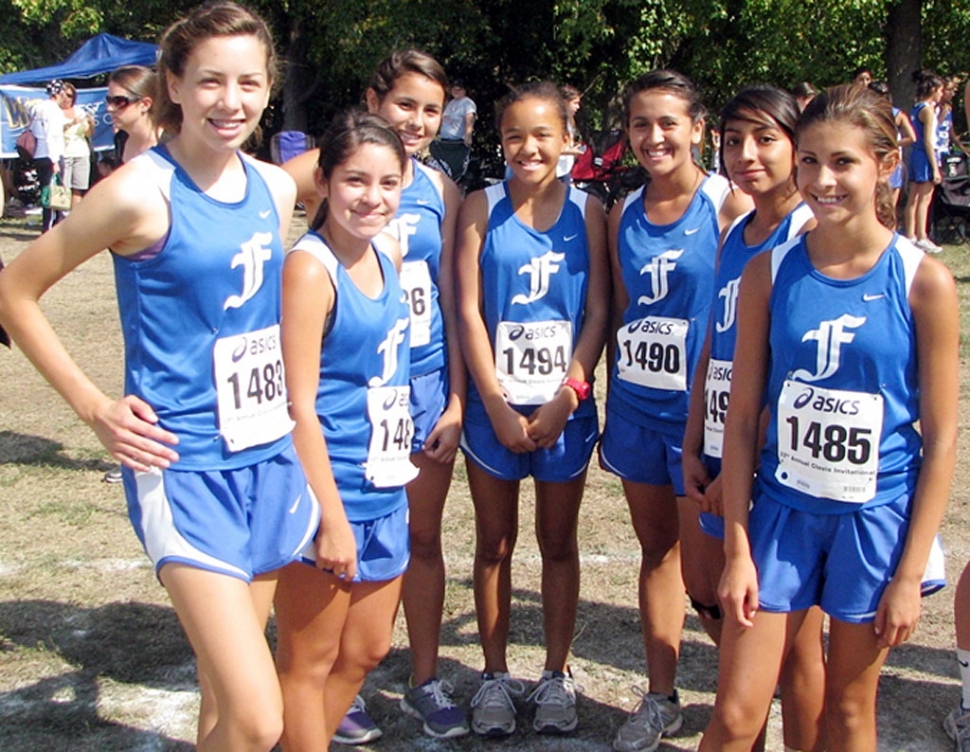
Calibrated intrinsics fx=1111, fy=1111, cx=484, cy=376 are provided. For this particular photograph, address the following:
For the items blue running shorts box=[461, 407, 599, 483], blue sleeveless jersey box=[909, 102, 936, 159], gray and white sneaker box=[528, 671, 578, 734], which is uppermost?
blue sleeveless jersey box=[909, 102, 936, 159]

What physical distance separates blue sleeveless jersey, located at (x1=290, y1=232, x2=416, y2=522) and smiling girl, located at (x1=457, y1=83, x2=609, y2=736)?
19.1 inches

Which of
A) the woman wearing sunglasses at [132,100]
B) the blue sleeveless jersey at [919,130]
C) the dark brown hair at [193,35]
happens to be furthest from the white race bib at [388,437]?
the blue sleeveless jersey at [919,130]

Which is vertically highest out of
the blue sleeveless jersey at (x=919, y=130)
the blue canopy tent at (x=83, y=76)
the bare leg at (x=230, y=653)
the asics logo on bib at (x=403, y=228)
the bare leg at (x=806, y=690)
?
the blue canopy tent at (x=83, y=76)

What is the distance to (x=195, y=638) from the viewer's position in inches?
93.0

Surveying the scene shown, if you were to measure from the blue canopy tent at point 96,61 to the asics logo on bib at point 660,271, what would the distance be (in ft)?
65.0

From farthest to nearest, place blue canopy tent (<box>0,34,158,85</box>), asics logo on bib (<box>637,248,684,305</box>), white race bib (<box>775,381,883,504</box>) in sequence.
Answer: blue canopy tent (<box>0,34,158,85</box>), asics logo on bib (<box>637,248,684,305</box>), white race bib (<box>775,381,883,504</box>)

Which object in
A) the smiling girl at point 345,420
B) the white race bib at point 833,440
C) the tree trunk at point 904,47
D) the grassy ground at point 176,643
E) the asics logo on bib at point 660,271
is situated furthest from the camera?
the tree trunk at point 904,47

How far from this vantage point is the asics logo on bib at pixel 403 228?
3363mm

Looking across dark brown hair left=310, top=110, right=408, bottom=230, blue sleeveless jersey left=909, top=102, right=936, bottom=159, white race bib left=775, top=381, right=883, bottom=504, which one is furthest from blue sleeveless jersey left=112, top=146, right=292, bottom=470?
blue sleeveless jersey left=909, top=102, right=936, bottom=159

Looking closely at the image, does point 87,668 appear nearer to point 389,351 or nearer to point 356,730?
point 356,730

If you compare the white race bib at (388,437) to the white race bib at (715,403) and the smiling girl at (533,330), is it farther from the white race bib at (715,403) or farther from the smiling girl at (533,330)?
the white race bib at (715,403)

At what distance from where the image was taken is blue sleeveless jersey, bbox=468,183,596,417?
3.37 metres

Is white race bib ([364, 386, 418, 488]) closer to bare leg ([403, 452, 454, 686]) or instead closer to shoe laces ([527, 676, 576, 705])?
bare leg ([403, 452, 454, 686])

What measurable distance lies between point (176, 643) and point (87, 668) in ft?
1.04
